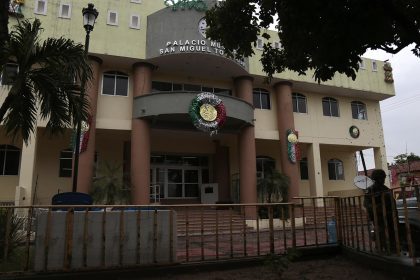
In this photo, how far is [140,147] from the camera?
20.5 metres

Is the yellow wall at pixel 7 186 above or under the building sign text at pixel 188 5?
under

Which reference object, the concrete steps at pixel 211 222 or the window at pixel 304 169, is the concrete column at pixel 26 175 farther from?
the window at pixel 304 169

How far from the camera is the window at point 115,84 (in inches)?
866

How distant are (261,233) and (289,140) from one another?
1579 cm

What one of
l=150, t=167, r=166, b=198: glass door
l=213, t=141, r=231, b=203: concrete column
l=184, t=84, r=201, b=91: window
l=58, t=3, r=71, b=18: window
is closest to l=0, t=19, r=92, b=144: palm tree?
l=58, t=3, r=71, b=18: window

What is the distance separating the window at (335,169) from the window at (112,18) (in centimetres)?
1791

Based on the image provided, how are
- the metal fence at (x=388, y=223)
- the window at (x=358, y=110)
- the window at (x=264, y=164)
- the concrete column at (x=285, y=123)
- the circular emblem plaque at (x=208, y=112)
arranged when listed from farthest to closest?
the window at (x=358, y=110)
the window at (x=264, y=164)
the concrete column at (x=285, y=123)
the circular emblem plaque at (x=208, y=112)
the metal fence at (x=388, y=223)

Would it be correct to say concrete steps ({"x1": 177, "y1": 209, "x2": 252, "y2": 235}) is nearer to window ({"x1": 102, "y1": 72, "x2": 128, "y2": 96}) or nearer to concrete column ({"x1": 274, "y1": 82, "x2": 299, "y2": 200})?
window ({"x1": 102, "y1": 72, "x2": 128, "y2": 96})

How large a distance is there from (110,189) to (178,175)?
6991 mm

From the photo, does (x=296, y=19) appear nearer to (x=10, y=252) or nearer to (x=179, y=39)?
(x=10, y=252)

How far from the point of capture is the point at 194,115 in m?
20.5

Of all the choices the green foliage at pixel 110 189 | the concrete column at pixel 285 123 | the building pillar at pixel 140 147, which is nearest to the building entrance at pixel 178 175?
the building pillar at pixel 140 147

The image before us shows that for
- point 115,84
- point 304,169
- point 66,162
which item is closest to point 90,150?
point 66,162

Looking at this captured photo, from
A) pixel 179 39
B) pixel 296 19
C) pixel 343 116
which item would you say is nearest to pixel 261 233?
pixel 296 19
